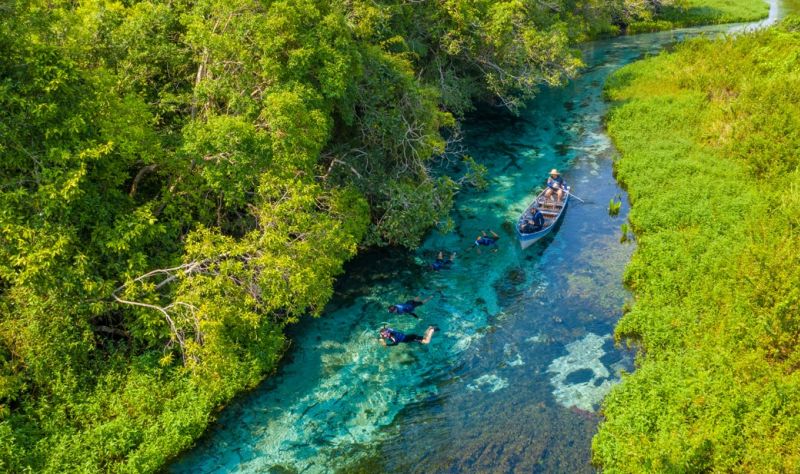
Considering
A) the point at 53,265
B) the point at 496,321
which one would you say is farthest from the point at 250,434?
the point at 496,321

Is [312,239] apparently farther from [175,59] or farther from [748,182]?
[748,182]

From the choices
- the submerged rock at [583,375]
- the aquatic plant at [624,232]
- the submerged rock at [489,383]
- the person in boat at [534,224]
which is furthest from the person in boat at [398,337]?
the aquatic plant at [624,232]

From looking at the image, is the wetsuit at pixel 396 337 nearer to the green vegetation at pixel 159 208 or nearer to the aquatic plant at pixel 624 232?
the green vegetation at pixel 159 208

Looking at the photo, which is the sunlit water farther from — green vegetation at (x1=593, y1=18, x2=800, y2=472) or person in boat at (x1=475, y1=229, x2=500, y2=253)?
green vegetation at (x1=593, y1=18, x2=800, y2=472)

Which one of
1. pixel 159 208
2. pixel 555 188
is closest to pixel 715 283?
pixel 555 188

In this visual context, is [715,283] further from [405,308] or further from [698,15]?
[698,15]
